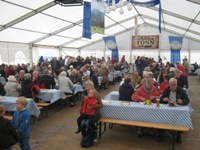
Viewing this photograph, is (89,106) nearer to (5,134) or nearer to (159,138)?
(159,138)

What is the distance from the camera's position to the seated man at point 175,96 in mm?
3963

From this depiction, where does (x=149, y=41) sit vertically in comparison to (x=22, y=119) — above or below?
above

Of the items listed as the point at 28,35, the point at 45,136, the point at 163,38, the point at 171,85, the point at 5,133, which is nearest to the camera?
the point at 5,133

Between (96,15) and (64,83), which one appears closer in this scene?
(64,83)

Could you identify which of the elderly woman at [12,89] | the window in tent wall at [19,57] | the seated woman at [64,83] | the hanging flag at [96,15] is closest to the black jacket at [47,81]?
the seated woman at [64,83]

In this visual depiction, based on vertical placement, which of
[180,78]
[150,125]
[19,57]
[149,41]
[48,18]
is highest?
[48,18]

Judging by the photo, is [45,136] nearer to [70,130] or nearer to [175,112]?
[70,130]

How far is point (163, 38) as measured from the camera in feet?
63.0

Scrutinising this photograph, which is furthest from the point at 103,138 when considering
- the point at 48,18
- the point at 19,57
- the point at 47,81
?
the point at 19,57

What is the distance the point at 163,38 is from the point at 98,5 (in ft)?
45.4

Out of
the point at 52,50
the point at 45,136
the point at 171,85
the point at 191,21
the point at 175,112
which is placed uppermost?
the point at 191,21

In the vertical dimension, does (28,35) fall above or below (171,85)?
above

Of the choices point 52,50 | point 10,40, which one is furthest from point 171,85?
point 52,50

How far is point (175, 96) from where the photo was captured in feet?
13.4
